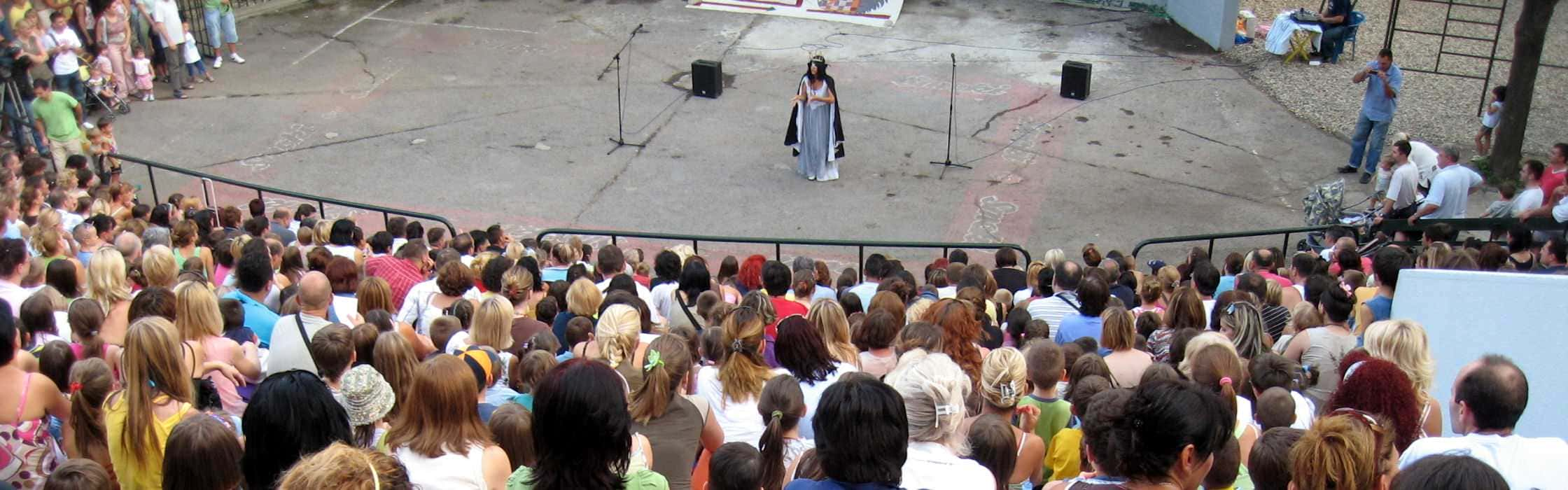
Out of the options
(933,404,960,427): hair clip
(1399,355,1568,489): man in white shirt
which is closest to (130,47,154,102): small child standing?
(933,404,960,427): hair clip

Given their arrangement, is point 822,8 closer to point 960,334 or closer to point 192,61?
point 192,61

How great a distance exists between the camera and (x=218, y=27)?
59.0ft

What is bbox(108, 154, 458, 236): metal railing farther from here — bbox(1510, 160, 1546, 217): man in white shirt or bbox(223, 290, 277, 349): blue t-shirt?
bbox(1510, 160, 1546, 217): man in white shirt

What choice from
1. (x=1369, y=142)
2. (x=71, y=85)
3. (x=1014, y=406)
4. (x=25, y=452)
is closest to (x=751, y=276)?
(x=1014, y=406)

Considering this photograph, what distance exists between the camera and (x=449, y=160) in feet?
49.3

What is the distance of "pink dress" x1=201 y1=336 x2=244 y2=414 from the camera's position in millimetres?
6039

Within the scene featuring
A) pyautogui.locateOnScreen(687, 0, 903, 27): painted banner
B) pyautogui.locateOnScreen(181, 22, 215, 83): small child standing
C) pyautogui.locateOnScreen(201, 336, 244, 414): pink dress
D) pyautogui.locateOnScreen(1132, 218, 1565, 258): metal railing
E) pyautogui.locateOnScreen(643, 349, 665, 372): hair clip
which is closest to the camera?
pyautogui.locateOnScreen(643, 349, 665, 372): hair clip

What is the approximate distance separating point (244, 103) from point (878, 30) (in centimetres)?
872

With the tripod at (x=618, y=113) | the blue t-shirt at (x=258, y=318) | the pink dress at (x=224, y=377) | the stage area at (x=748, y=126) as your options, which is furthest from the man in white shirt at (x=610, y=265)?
the tripod at (x=618, y=113)

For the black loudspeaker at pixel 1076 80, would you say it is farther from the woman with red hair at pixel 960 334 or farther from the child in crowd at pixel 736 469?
the child in crowd at pixel 736 469

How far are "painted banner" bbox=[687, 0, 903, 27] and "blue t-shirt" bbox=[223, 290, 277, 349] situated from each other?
44.8ft

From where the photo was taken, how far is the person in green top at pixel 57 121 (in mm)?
13328

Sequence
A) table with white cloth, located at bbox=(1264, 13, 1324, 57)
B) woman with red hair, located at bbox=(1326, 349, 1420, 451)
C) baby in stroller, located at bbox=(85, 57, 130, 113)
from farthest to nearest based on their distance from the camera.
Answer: table with white cloth, located at bbox=(1264, 13, 1324, 57)
baby in stroller, located at bbox=(85, 57, 130, 113)
woman with red hair, located at bbox=(1326, 349, 1420, 451)

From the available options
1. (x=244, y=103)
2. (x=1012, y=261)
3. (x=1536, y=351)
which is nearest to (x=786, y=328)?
(x=1536, y=351)
